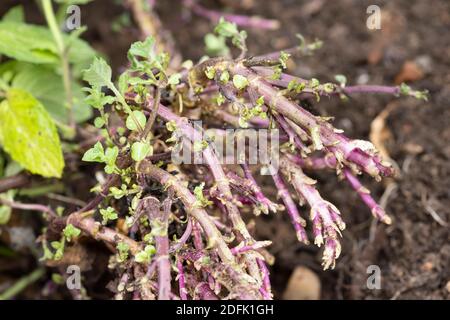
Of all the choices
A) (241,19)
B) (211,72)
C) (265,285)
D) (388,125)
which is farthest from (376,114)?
(265,285)

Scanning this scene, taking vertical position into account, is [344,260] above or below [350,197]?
below

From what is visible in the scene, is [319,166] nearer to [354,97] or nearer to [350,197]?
[350,197]

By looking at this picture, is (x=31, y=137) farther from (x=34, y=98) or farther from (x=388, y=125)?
(x=388, y=125)

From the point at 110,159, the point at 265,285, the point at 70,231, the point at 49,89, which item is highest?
the point at 49,89

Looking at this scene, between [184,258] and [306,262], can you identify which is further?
[306,262]

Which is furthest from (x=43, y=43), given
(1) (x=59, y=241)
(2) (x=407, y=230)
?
(2) (x=407, y=230)

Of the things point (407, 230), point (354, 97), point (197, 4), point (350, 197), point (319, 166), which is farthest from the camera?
point (197, 4)

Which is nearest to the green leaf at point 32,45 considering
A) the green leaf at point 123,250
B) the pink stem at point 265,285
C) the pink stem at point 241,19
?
the green leaf at point 123,250
